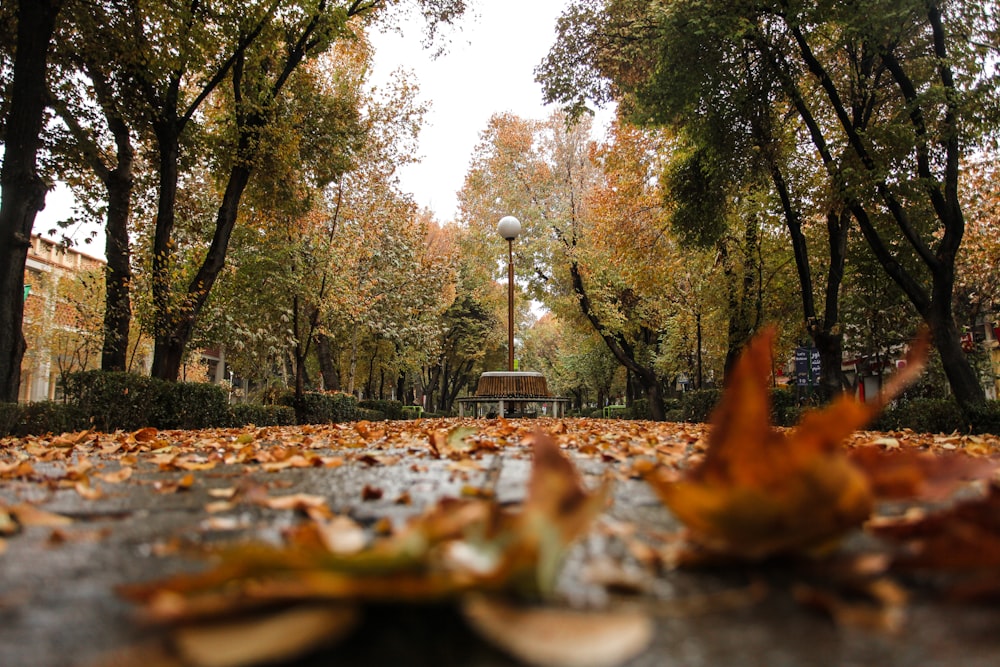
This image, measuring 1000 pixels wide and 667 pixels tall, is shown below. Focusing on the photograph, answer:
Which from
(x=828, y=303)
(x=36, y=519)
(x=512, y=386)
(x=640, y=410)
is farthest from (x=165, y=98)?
(x=640, y=410)

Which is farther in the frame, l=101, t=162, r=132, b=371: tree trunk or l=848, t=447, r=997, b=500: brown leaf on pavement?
l=101, t=162, r=132, b=371: tree trunk

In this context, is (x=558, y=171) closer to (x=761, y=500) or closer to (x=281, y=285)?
(x=281, y=285)

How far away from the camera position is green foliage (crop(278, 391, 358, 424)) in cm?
1528

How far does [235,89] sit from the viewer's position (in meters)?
11.6

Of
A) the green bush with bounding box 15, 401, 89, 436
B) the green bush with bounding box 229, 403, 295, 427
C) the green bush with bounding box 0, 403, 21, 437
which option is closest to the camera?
the green bush with bounding box 0, 403, 21, 437

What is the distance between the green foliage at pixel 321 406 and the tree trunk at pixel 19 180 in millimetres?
7461

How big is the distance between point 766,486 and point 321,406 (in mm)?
15869

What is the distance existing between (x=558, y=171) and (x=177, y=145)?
51.7ft

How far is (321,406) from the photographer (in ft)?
52.3

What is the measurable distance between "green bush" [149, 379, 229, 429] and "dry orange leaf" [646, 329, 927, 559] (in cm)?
950

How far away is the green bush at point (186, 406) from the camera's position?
29.9 ft

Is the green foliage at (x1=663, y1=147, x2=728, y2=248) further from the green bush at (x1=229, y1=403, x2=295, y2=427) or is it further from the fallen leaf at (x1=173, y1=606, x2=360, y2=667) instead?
the fallen leaf at (x1=173, y1=606, x2=360, y2=667)

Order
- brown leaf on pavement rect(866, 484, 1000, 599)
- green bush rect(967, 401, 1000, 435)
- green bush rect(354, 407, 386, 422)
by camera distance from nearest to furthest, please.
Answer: brown leaf on pavement rect(866, 484, 1000, 599) → green bush rect(967, 401, 1000, 435) → green bush rect(354, 407, 386, 422)

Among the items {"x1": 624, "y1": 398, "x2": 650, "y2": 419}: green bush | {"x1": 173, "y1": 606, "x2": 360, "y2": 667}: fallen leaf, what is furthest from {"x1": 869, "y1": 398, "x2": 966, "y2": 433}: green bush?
{"x1": 624, "y1": 398, "x2": 650, "y2": 419}: green bush
